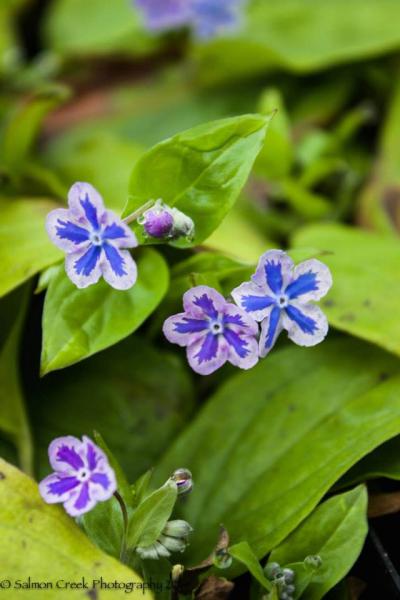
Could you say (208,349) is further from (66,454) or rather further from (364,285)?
(364,285)

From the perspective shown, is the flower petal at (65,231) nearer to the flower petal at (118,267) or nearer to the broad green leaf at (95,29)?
the flower petal at (118,267)

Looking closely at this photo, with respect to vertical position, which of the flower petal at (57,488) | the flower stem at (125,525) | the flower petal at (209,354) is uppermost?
the flower petal at (209,354)

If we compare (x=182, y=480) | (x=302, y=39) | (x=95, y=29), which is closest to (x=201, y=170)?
(x=182, y=480)

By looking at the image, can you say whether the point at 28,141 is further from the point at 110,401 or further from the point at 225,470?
the point at 225,470

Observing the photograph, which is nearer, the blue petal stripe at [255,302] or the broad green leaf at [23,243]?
the blue petal stripe at [255,302]

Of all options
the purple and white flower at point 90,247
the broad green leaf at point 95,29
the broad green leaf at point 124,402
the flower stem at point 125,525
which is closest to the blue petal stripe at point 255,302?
the purple and white flower at point 90,247

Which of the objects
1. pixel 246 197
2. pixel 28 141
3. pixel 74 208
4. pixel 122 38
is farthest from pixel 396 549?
pixel 122 38
